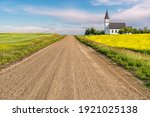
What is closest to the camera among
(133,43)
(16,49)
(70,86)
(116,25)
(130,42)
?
(70,86)

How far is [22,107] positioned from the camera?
6.54m

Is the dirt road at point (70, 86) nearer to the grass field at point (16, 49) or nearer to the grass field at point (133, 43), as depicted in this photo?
the grass field at point (16, 49)

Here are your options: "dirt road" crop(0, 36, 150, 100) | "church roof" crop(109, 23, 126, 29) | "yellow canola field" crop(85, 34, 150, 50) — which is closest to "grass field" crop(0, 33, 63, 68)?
"dirt road" crop(0, 36, 150, 100)

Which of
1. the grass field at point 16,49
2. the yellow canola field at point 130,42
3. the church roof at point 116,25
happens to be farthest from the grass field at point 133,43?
the church roof at point 116,25

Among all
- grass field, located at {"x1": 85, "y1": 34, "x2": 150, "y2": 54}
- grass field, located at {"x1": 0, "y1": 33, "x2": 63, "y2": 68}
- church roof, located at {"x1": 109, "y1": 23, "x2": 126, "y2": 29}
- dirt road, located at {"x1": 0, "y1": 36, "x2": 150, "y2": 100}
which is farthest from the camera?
church roof, located at {"x1": 109, "y1": 23, "x2": 126, "y2": 29}

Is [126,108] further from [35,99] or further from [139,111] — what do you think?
[35,99]

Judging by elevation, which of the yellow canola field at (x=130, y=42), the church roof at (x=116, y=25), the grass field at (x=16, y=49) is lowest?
the yellow canola field at (x=130, y=42)

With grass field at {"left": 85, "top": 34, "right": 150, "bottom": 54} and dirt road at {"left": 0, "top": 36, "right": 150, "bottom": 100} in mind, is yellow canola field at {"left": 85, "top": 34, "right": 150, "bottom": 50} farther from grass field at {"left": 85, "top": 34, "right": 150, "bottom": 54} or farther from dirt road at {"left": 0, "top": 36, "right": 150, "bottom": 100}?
dirt road at {"left": 0, "top": 36, "right": 150, "bottom": 100}

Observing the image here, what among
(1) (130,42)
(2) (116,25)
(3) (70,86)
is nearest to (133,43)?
(1) (130,42)

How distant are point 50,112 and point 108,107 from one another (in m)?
1.57

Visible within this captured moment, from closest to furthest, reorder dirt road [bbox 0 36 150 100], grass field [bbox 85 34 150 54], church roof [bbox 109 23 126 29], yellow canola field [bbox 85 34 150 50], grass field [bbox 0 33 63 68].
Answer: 1. dirt road [bbox 0 36 150 100]
2. grass field [bbox 0 33 63 68]
3. grass field [bbox 85 34 150 54]
4. yellow canola field [bbox 85 34 150 50]
5. church roof [bbox 109 23 126 29]

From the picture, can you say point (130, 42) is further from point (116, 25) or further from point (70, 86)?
point (116, 25)

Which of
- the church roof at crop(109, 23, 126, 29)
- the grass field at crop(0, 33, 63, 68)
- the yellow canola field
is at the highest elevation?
the church roof at crop(109, 23, 126, 29)

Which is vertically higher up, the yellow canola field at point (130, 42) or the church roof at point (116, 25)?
the church roof at point (116, 25)
